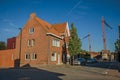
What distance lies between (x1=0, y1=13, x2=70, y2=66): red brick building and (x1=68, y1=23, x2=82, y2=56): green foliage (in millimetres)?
3803

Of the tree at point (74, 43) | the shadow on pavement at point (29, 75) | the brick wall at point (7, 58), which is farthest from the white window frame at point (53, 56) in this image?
the shadow on pavement at point (29, 75)

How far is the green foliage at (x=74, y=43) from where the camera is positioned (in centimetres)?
3694

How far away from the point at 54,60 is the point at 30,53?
549cm

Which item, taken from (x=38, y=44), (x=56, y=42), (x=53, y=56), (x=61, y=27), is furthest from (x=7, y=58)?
(x=61, y=27)

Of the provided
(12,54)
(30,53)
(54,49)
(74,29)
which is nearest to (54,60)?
(54,49)

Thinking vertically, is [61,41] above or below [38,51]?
above

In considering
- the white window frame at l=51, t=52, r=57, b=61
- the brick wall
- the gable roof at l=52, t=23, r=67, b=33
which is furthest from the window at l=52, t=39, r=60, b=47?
the brick wall

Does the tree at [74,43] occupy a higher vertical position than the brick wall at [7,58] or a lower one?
higher

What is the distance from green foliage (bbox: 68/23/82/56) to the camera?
3694cm

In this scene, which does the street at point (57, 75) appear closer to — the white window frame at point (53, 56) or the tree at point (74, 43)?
the tree at point (74, 43)

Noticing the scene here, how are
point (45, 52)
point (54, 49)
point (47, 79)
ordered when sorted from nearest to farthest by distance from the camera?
point (47, 79)
point (45, 52)
point (54, 49)

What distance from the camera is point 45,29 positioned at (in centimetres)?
3669

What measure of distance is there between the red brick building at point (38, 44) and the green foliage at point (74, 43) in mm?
3803

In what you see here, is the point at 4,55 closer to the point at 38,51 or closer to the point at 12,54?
the point at 12,54
